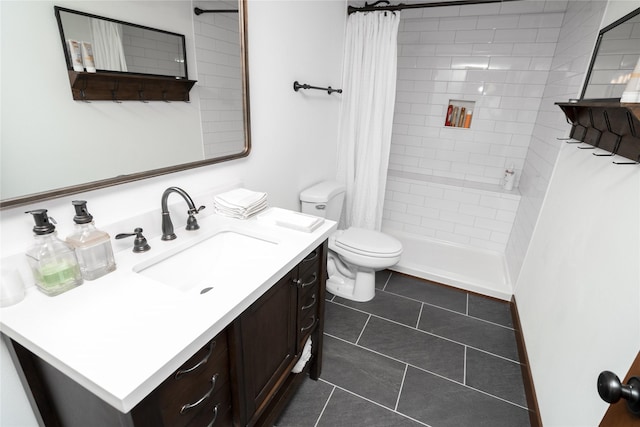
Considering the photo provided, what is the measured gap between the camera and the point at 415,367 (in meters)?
1.74

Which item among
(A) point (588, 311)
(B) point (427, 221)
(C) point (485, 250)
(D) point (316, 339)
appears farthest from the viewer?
(B) point (427, 221)

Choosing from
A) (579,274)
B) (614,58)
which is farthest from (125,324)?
(614,58)

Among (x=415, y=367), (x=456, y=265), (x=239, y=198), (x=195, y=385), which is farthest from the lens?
(x=456, y=265)

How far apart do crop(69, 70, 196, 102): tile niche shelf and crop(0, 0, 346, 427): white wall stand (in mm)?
29

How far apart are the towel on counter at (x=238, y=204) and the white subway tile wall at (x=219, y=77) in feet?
0.64

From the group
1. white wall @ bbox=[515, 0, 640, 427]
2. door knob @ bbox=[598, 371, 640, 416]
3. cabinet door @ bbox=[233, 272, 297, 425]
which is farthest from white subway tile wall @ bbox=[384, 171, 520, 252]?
door knob @ bbox=[598, 371, 640, 416]

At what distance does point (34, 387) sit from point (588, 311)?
1779mm

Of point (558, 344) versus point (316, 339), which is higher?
point (558, 344)

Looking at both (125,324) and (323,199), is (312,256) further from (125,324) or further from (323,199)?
(323,199)

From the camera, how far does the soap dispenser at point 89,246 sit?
0.85 m

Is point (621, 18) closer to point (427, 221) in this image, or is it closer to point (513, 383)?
point (513, 383)

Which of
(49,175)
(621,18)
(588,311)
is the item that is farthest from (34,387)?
(621,18)

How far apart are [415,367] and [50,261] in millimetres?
1719

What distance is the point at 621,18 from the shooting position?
1.32m
